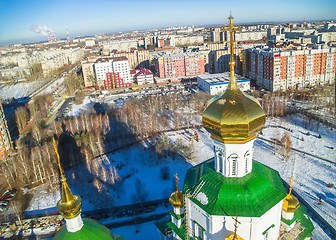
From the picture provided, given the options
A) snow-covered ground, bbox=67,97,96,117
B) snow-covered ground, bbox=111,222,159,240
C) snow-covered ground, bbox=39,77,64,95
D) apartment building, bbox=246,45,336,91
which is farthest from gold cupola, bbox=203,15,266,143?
snow-covered ground, bbox=39,77,64,95

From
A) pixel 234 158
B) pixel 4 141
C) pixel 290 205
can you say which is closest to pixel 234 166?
pixel 234 158

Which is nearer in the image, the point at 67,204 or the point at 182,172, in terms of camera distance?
the point at 67,204

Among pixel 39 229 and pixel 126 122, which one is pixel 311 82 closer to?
pixel 126 122

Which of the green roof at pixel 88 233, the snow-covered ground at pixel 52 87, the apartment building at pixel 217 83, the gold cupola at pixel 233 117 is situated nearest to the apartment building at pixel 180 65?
the apartment building at pixel 217 83

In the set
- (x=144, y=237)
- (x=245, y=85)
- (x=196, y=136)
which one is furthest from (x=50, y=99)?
(x=144, y=237)

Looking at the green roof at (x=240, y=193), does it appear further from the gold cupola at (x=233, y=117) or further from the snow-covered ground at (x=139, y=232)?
the snow-covered ground at (x=139, y=232)

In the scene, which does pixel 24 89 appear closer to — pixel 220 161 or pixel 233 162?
pixel 220 161
